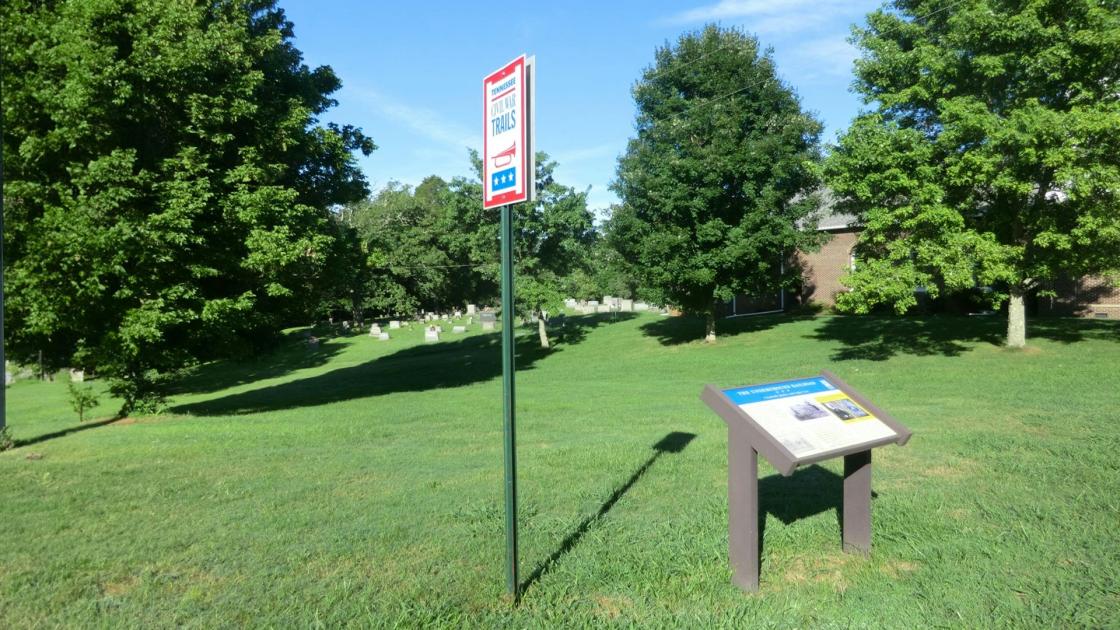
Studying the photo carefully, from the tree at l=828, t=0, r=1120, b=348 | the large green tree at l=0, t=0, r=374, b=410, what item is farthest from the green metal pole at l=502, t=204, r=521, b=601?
the tree at l=828, t=0, r=1120, b=348

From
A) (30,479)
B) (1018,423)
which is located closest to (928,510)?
(1018,423)

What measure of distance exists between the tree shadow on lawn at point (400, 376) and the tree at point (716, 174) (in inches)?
288

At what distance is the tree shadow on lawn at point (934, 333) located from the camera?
20.2 metres

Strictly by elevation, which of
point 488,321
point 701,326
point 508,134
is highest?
point 508,134

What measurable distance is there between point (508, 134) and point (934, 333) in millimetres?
23297

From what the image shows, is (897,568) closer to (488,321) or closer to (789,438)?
(789,438)

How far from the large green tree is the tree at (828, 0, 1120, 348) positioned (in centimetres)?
1356

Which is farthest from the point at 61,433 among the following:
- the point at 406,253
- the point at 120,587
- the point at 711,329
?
the point at 406,253

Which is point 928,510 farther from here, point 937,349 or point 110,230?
point 937,349

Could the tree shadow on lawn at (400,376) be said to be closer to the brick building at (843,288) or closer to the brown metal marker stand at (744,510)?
the brick building at (843,288)

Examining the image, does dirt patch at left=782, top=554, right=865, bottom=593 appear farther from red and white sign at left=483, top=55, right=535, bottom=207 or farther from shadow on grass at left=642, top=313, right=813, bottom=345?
shadow on grass at left=642, top=313, right=813, bottom=345

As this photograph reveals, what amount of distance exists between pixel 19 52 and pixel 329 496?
10.2m

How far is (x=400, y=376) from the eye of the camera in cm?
2472

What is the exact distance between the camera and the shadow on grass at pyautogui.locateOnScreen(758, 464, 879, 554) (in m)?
5.64
